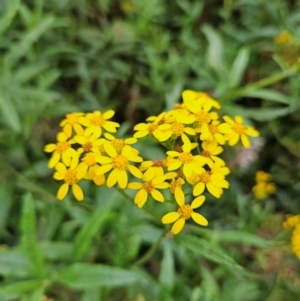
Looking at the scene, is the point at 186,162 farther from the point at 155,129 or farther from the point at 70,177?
the point at 70,177

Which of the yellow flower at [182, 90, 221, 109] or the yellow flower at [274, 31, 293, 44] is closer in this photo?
the yellow flower at [182, 90, 221, 109]

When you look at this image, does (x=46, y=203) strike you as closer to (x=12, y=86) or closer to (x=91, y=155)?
(x=12, y=86)

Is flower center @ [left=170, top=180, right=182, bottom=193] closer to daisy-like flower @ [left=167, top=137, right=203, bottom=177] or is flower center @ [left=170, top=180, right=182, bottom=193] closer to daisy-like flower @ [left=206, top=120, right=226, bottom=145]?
daisy-like flower @ [left=167, top=137, right=203, bottom=177]

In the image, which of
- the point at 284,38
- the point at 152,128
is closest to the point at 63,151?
the point at 152,128

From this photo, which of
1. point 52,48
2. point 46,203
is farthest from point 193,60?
point 46,203

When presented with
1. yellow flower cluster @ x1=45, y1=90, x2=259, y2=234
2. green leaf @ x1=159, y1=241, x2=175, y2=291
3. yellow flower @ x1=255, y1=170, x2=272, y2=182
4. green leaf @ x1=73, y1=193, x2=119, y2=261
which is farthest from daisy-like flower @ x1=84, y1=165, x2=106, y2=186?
yellow flower @ x1=255, y1=170, x2=272, y2=182

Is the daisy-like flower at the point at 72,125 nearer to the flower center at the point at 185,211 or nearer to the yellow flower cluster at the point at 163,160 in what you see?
the yellow flower cluster at the point at 163,160
